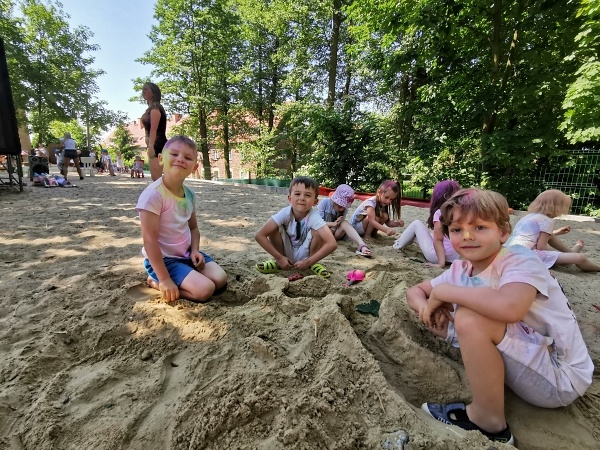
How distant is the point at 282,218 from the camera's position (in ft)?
10.1

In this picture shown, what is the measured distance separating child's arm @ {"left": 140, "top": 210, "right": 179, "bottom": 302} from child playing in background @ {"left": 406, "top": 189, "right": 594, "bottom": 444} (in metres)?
1.62

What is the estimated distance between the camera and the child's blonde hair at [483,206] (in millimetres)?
1381

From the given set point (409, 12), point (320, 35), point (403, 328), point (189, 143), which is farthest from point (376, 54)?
point (403, 328)

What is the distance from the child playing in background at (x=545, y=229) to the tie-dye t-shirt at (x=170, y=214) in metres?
3.04

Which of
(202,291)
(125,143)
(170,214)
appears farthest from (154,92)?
(125,143)

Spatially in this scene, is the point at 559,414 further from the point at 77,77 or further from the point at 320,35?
the point at 77,77

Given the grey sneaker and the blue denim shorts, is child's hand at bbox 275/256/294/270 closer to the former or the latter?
the blue denim shorts

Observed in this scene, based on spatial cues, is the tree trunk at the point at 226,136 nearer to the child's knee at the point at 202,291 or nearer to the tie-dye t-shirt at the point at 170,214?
the tie-dye t-shirt at the point at 170,214

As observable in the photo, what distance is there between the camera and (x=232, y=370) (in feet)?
4.76

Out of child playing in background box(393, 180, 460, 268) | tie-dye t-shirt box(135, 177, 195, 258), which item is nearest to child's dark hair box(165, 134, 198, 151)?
tie-dye t-shirt box(135, 177, 195, 258)

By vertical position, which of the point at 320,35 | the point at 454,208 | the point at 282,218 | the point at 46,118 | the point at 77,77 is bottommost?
the point at 282,218

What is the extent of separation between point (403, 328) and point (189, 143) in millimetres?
1877

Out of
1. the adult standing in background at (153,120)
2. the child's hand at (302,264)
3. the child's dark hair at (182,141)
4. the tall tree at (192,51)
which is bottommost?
the child's hand at (302,264)

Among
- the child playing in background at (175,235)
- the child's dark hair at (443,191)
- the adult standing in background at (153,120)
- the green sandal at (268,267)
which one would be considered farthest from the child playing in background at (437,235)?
the adult standing in background at (153,120)
